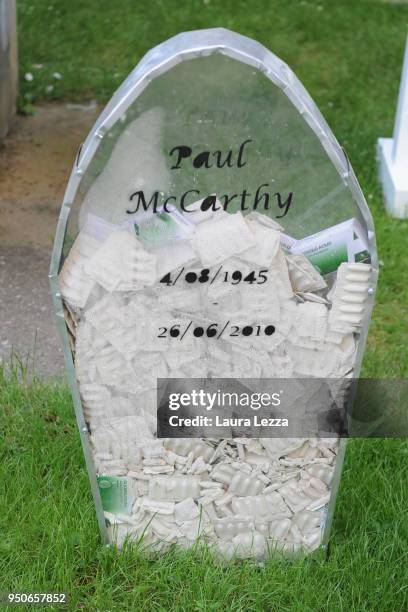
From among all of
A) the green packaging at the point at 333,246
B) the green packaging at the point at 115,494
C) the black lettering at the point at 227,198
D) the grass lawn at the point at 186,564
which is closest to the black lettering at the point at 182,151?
the black lettering at the point at 227,198

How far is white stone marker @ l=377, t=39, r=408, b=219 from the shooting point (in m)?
4.70

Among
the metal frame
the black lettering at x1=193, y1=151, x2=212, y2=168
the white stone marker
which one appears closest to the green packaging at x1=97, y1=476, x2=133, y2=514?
the metal frame

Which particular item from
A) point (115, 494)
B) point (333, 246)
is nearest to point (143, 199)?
point (333, 246)

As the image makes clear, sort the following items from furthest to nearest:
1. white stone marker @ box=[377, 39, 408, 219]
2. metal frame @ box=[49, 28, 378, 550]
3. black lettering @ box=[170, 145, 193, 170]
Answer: white stone marker @ box=[377, 39, 408, 219] → black lettering @ box=[170, 145, 193, 170] → metal frame @ box=[49, 28, 378, 550]

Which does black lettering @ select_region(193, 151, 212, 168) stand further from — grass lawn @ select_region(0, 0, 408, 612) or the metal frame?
→ grass lawn @ select_region(0, 0, 408, 612)

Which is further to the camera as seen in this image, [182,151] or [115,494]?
[115,494]

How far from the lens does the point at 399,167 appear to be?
16.0ft

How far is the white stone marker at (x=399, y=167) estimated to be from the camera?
4.70m

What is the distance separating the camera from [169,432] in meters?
2.40

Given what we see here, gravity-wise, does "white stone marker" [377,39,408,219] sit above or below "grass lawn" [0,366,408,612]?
above

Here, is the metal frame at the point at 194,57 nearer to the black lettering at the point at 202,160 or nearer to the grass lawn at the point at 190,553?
the black lettering at the point at 202,160

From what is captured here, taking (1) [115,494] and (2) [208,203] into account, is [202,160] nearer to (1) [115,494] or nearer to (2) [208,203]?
(2) [208,203]

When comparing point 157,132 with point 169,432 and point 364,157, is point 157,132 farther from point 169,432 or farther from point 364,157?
point 364,157

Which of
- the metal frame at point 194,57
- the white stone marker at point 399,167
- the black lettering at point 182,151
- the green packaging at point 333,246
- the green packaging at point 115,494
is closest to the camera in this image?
the metal frame at point 194,57
